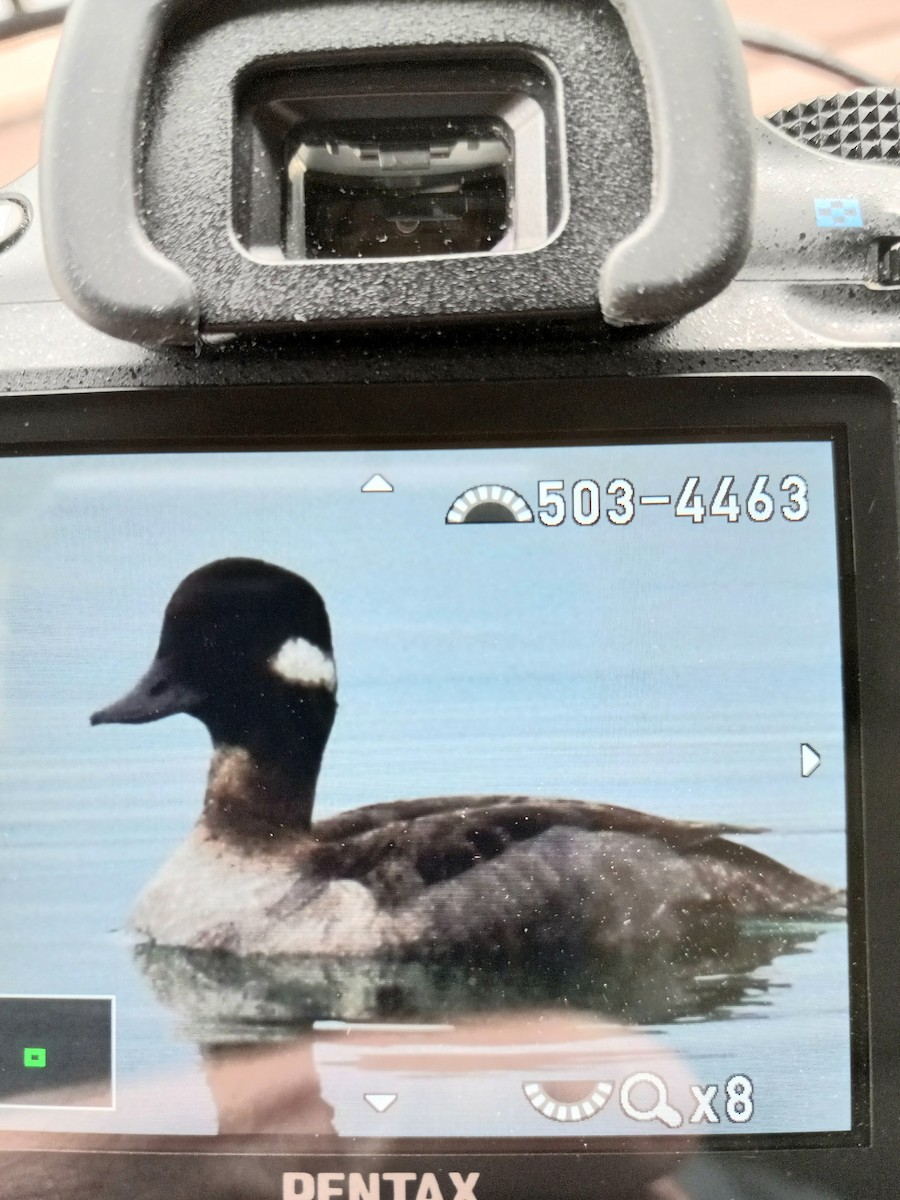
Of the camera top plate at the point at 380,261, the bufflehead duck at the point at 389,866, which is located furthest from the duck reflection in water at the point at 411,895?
the camera top plate at the point at 380,261

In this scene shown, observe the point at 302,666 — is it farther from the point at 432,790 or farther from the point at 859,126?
the point at 859,126

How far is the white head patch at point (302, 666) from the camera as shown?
46cm

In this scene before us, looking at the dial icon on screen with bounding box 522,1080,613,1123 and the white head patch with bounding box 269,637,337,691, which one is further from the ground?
the white head patch with bounding box 269,637,337,691

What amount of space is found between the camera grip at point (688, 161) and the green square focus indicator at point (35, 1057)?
0.38m

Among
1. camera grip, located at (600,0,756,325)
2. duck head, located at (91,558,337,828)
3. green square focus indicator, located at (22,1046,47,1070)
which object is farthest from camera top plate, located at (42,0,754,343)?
green square focus indicator, located at (22,1046,47,1070)

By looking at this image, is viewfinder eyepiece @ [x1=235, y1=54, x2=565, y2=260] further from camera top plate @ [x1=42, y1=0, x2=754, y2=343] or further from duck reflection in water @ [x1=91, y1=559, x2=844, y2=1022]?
duck reflection in water @ [x1=91, y1=559, x2=844, y2=1022]

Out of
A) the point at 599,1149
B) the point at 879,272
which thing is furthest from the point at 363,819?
the point at 879,272

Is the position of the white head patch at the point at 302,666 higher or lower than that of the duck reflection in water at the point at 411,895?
higher

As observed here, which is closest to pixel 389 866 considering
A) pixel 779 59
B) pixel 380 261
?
pixel 380 261

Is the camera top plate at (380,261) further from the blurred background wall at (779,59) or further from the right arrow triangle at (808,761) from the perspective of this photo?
the blurred background wall at (779,59)

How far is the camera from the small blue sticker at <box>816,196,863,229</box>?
48 cm

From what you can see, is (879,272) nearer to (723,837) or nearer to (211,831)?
(723,837)

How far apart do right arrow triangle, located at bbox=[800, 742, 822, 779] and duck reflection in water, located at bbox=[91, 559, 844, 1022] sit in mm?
38

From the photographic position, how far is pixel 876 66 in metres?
0.76
